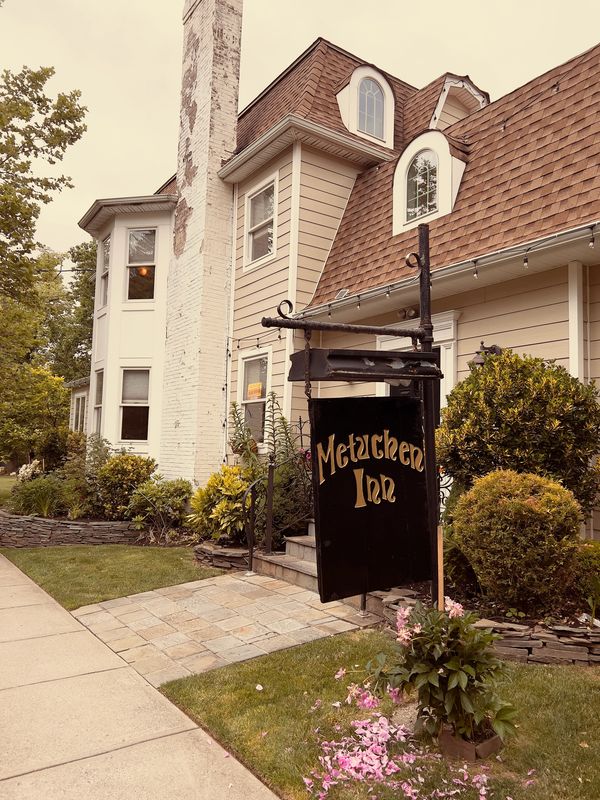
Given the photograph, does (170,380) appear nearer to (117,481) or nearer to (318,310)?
(117,481)

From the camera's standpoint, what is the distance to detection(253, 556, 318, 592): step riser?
579 centimetres

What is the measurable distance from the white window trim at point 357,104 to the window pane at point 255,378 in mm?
4231

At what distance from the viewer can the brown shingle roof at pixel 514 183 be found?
217 inches

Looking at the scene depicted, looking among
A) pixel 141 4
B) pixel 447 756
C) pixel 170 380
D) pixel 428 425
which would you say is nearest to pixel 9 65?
pixel 141 4

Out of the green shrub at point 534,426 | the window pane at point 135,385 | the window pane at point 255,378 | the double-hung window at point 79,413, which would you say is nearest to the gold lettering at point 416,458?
the green shrub at point 534,426

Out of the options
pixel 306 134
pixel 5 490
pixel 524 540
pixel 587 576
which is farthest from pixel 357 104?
pixel 5 490

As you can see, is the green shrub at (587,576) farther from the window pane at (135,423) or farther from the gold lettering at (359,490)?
the window pane at (135,423)

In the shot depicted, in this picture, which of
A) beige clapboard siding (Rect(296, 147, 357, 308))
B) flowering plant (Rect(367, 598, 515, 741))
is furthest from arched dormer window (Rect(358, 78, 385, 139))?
flowering plant (Rect(367, 598, 515, 741))

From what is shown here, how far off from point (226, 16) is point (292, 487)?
9.08m

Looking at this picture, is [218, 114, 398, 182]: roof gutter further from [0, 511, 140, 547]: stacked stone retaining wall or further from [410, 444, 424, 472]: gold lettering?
[410, 444, 424, 472]: gold lettering

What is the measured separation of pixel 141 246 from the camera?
11.4 meters

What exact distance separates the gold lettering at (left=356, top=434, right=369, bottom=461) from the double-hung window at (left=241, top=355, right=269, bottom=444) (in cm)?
613

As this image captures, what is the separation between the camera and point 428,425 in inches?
116

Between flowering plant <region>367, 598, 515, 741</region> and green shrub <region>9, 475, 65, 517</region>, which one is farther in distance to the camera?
green shrub <region>9, 475, 65, 517</region>
